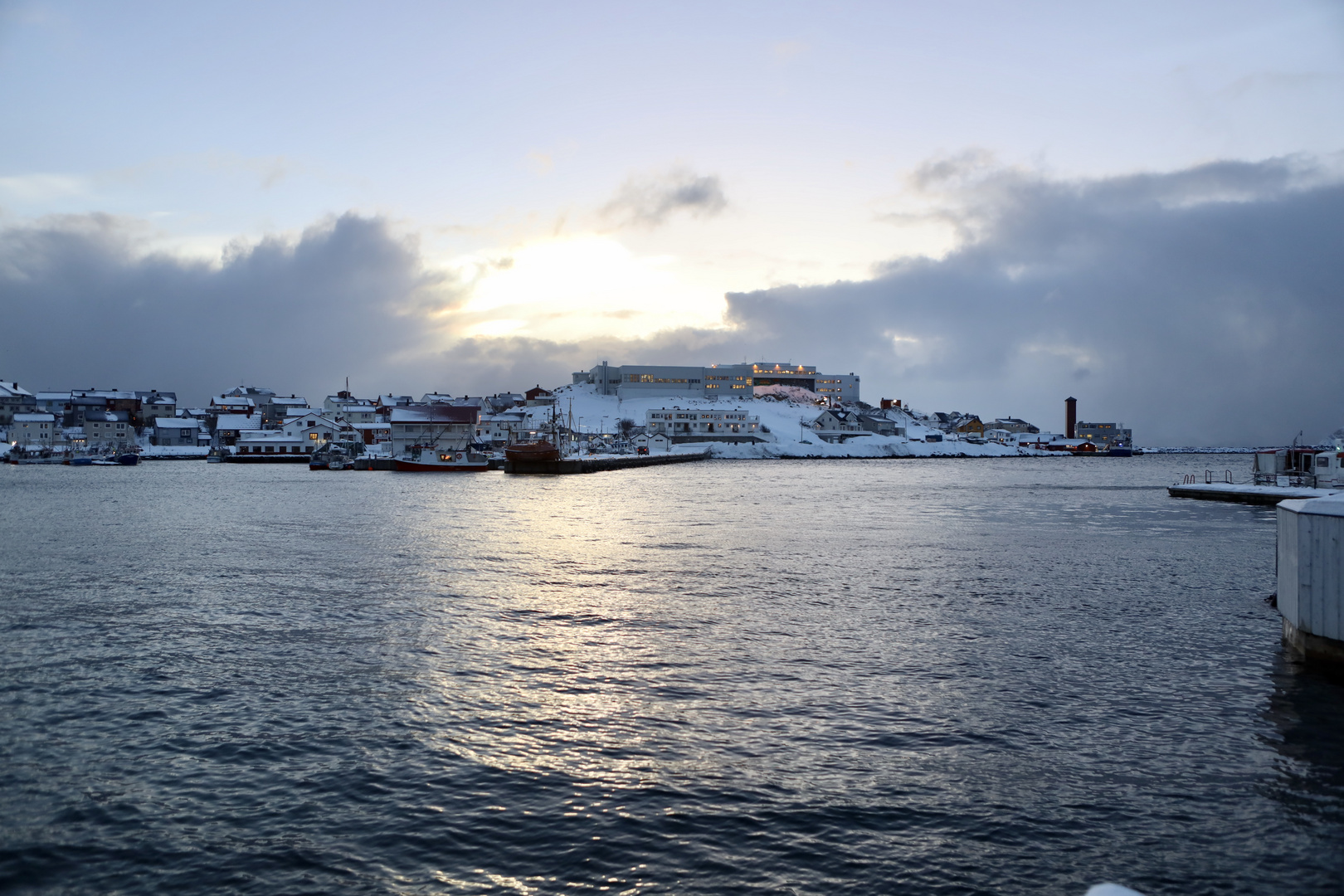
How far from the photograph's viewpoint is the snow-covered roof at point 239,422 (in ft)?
526

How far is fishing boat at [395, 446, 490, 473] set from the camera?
106m

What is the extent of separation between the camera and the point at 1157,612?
60.1 feet

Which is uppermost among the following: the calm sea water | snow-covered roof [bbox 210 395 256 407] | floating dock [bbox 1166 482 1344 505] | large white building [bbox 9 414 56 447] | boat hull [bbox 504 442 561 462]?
snow-covered roof [bbox 210 395 256 407]

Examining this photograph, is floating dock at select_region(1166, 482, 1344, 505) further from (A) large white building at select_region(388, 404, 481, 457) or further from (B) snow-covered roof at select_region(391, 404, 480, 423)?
(A) large white building at select_region(388, 404, 481, 457)

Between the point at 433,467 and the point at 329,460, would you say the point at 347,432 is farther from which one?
the point at 433,467

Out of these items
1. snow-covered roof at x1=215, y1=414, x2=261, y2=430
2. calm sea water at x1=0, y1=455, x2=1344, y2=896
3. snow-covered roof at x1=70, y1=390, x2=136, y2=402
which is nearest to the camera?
calm sea water at x1=0, y1=455, x2=1344, y2=896

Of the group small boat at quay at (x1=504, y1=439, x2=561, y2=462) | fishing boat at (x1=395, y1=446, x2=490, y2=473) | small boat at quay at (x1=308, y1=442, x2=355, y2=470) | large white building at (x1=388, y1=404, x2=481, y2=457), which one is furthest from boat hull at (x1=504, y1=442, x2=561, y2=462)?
small boat at quay at (x1=308, y1=442, x2=355, y2=470)

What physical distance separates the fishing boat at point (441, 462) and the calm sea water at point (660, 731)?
81705 millimetres

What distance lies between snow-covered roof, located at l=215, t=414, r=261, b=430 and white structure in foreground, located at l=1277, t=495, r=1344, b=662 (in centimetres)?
16993

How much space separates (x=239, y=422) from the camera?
165m

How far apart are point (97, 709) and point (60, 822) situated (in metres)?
3.78

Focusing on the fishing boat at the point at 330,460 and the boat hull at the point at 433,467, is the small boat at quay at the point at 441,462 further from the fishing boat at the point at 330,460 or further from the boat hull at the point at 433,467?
the fishing boat at the point at 330,460

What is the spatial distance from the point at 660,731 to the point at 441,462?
10041 cm

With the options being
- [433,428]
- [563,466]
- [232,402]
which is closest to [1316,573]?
[563,466]
